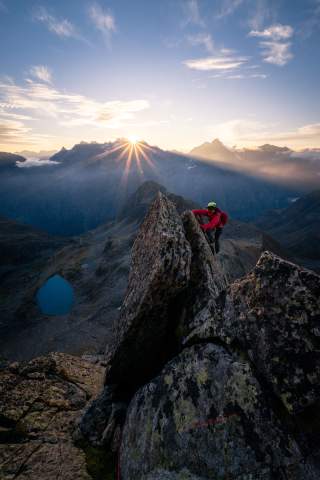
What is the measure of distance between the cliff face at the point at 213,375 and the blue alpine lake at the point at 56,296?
123 metres

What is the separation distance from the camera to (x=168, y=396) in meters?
9.52

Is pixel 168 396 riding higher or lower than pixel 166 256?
lower

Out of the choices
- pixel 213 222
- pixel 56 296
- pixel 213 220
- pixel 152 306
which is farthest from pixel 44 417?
pixel 56 296

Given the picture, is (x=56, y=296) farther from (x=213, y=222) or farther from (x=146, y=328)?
(x=146, y=328)

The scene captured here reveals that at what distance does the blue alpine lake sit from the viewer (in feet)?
440

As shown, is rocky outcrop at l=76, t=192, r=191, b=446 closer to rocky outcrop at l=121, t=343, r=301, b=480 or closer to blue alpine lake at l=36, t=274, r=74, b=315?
rocky outcrop at l=121, t=343, r=301, b=480

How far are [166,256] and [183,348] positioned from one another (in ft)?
11.0

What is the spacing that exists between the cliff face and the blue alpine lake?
12260 cm

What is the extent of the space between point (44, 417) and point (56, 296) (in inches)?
5645

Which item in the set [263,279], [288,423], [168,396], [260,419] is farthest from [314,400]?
[168,396]

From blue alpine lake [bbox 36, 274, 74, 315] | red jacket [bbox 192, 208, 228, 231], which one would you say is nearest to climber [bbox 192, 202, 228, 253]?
red jacket [bbox 192, 208, 228, 231]

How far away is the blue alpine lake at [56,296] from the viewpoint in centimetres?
13410

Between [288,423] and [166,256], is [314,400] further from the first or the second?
[166,256]

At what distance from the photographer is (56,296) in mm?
147625
